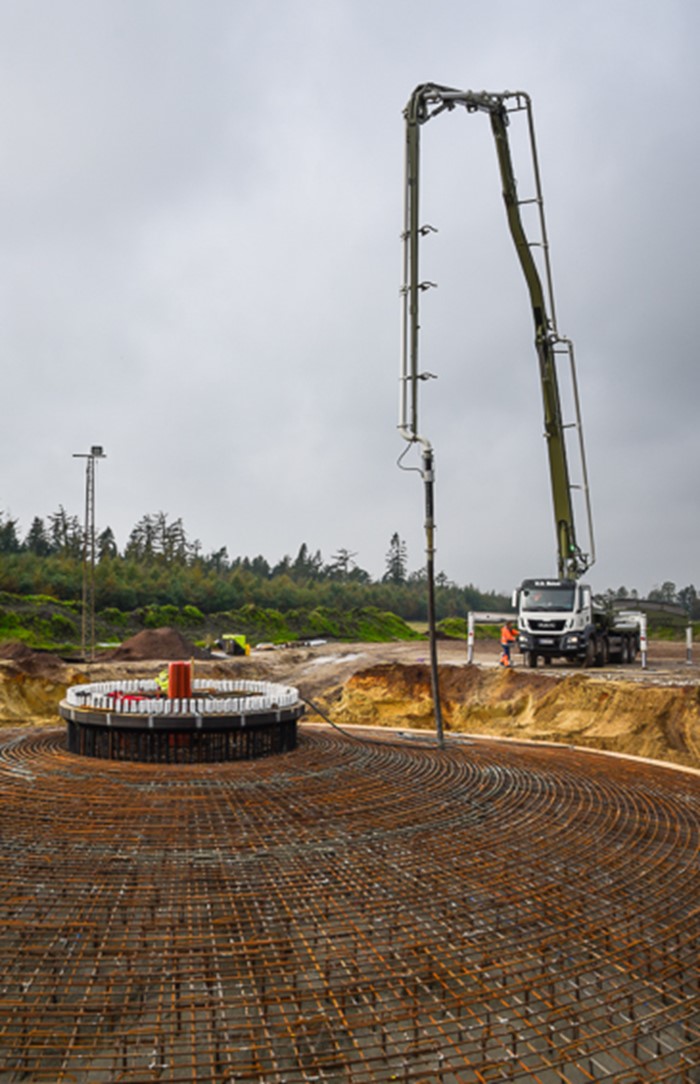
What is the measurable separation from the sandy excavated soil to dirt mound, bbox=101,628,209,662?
274mm

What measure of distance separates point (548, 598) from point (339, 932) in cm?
1500

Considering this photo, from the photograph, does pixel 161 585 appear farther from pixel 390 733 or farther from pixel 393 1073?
pixel 393 1073

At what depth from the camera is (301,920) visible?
12.6ft

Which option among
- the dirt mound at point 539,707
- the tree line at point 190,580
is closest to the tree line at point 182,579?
the tree line at point 190,580

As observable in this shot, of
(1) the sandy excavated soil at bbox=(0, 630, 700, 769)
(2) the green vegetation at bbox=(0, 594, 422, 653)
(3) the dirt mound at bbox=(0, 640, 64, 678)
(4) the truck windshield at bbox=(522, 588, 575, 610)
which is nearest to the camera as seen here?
(1) the sandy excavated soil at bbox=(0, 630, 700, 769)

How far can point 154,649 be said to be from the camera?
2478 centimetres

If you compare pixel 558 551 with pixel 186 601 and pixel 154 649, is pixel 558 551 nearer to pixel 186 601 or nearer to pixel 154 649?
pixel 154 649

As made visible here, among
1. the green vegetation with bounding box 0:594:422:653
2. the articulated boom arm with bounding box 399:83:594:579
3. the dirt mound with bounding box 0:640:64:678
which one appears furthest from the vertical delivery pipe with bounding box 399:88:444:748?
the green vegetation with bounding box 0:594:422:653

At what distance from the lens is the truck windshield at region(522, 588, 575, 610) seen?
58.0 ft

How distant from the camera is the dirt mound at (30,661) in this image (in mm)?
18737

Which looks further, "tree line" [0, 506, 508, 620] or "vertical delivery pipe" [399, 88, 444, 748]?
"tree line" [0, 506, 508, 620]

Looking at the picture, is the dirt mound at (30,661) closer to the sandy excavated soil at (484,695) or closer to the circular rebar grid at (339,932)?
the sandy excavated soil at (484,695)

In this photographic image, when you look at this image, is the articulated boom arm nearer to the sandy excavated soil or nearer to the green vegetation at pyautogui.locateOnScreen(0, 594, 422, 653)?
the sandy excavated soil

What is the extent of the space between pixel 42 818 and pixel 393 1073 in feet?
10.6
